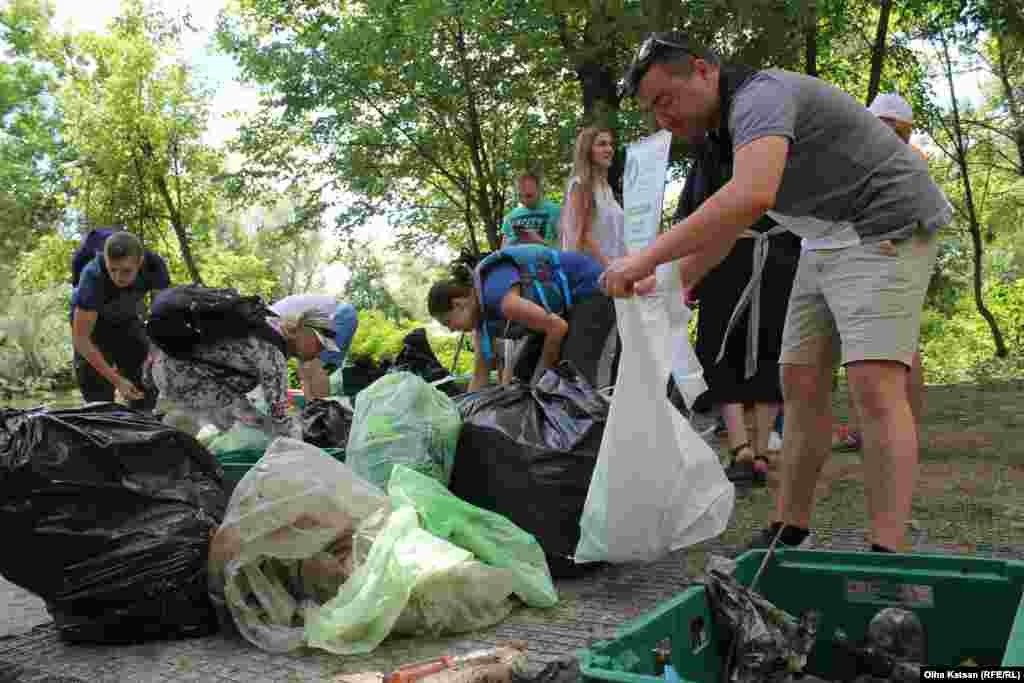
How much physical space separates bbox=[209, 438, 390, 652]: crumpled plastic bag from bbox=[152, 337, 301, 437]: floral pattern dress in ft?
3.61

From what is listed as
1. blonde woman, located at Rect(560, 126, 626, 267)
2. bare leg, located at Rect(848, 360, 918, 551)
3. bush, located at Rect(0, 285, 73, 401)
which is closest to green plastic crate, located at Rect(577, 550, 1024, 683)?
bare leg, located at Rect(848, 360, 918, 551)

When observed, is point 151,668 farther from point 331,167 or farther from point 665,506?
point 331,167

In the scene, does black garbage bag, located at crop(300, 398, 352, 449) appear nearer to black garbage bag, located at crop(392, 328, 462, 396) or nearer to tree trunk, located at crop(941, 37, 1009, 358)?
black garbage bag, located at crop(392, 328, 462, 396)

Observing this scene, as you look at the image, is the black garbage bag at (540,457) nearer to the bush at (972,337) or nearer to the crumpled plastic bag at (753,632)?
the crumpled plastic bag at (753,632)

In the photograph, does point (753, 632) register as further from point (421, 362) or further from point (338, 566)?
point (421, 362)

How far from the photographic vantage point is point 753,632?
1573 mm

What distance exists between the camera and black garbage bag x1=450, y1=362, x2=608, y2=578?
9.22ft

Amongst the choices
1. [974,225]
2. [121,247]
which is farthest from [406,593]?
[974,225]

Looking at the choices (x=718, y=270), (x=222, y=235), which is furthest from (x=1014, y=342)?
(x=222, y=235)

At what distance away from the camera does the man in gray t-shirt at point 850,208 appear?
6.96 feet

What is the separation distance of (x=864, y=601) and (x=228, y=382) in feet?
9.17

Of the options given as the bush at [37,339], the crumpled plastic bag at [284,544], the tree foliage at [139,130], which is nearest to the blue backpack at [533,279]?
the crumpled plastic bag at [284,544]

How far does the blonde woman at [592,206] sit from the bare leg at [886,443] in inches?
101

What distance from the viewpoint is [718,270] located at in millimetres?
4324
